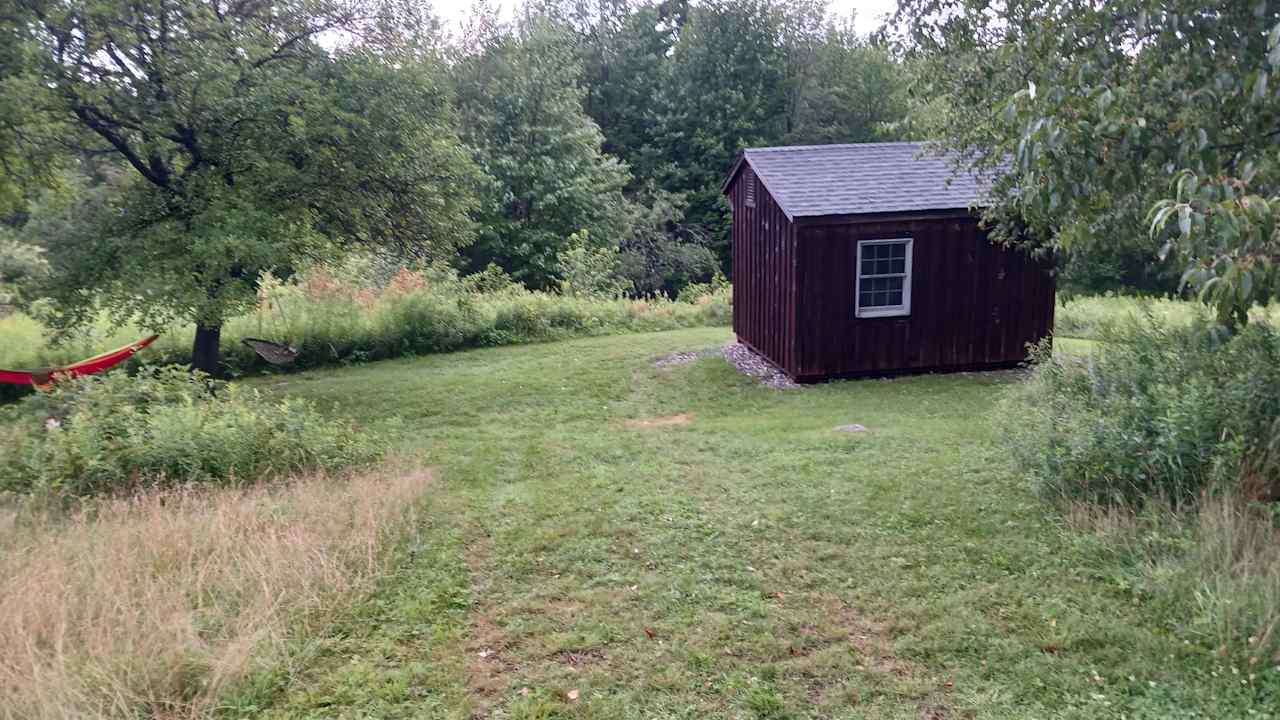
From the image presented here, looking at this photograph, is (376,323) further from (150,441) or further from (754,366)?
(150,441)

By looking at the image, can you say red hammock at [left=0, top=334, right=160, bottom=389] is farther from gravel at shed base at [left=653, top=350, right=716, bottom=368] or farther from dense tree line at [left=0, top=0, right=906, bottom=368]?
gravel at shed base at [left=653, top=350, right=716, bottom=368]

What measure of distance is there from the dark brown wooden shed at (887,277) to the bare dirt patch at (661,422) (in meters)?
2.21

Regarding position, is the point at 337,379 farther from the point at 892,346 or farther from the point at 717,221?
the point at 717,221

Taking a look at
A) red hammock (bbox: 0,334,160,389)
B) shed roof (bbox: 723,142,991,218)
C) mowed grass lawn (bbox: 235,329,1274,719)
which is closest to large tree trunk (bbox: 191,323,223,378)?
red hammock (bbox: 0,334,160,389)

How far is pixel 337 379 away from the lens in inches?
527

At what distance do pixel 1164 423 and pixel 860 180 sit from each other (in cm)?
738

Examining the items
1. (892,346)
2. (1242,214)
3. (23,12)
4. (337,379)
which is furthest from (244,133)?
(1242,214)

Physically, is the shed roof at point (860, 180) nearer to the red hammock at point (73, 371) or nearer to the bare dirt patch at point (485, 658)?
the bare dirt patch at point (485, 658)

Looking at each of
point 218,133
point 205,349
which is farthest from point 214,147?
point 205,349

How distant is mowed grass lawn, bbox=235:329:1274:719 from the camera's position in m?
3.84

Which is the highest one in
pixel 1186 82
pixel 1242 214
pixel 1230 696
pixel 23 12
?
pixel 23 12

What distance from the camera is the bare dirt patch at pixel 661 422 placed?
974 centimetres

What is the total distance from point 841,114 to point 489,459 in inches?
1053

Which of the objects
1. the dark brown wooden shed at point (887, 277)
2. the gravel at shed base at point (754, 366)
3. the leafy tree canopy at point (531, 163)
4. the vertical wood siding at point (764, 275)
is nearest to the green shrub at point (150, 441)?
the gravel at shed base at point (754, 366)
